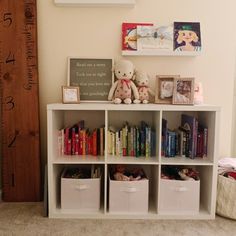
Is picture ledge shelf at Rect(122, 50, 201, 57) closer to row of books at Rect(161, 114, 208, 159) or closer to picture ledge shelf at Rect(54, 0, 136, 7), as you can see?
picture ledge shelf at Rect(54, 0, 136, 7)

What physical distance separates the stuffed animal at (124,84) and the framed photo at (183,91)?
0.29m

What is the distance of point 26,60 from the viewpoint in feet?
6.86

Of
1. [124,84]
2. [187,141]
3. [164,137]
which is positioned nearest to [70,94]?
[124,84]

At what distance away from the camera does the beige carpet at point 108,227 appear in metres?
1.72

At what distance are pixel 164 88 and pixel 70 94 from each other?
69 centimetres

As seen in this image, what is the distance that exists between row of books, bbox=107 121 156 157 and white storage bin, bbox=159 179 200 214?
0.85 ft

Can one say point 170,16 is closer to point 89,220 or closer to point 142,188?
point 142,188

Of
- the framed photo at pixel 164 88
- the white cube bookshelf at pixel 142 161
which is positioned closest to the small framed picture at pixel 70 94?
the white cube bookshelf at pixel 142 161

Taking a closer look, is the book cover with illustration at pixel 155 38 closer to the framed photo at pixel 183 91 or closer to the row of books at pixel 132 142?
the framed photo at pixel 183 91

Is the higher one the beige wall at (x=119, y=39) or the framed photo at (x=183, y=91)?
the beige wall at (x=119, y=39)

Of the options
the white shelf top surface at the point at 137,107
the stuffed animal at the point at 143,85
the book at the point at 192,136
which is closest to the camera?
the white shelf top surface at the point at 137,107

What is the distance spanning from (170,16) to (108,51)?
22.0 inches

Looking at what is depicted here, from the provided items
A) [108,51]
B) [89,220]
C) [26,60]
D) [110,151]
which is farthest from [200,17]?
[89,220]

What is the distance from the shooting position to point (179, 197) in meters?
1.92
